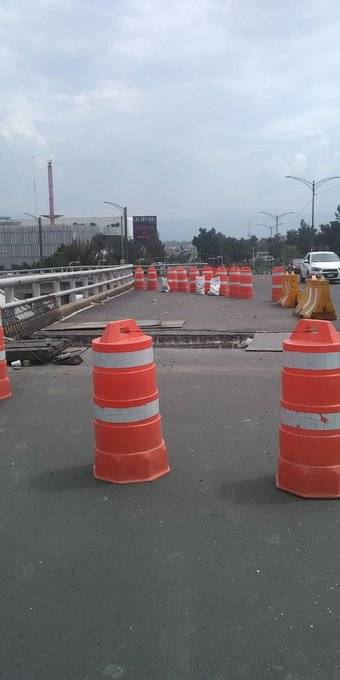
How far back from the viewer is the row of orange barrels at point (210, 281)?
852 inches

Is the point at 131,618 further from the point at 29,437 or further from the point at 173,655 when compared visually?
the point at 29,437

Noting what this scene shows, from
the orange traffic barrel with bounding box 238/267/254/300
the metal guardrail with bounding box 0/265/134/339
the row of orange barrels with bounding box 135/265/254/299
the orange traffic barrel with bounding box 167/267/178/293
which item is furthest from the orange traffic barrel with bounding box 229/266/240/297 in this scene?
the metal guardrail with bounding box 0/265/134/339

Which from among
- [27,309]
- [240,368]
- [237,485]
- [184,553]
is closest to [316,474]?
[237,485]

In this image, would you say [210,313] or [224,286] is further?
[224,286]

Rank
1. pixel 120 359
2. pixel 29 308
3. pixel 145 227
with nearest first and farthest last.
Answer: pixel 120 359, pixel 29 308, pixel 145 227

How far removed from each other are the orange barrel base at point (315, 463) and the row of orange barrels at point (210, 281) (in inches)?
695

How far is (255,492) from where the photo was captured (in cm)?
420

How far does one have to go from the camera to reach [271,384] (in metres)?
7.42

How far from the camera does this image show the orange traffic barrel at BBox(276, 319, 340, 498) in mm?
4051

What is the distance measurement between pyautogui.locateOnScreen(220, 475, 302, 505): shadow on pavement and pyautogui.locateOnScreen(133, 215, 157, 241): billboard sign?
10839 centimetres

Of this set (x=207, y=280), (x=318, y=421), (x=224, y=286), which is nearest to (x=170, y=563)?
(x=318, y=421)

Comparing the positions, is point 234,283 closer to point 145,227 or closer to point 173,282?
point 173,282

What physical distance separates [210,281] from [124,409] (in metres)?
20.7

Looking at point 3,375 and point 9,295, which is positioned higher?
point 9,295
